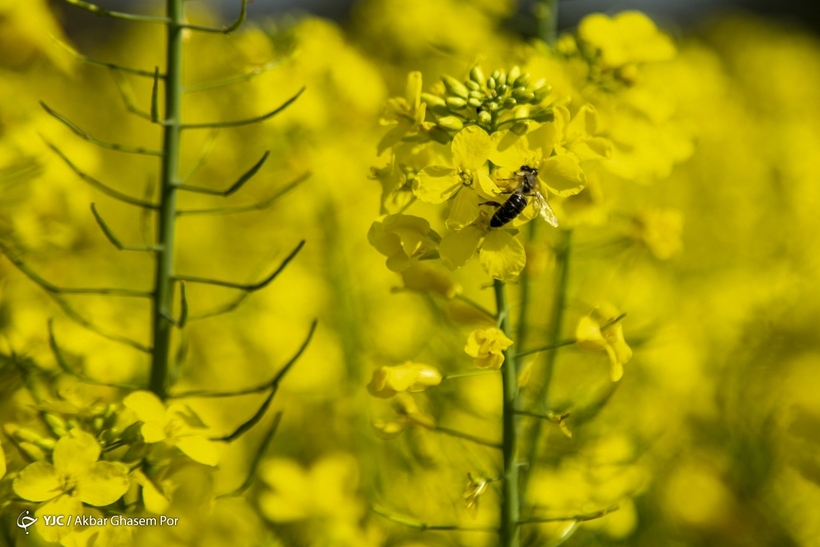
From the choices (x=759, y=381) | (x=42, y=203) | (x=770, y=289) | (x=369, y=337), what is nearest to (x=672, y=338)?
(x=759, y=381)

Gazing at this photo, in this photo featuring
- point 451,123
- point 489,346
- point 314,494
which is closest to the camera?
point 489,346

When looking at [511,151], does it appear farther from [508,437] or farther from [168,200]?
[168,200]

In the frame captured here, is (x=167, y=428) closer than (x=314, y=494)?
Yes

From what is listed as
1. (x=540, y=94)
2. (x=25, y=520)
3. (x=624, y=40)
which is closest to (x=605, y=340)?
(x=540, y=94)

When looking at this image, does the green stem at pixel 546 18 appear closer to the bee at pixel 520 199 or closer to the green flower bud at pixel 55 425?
the bee at pixel 520 199

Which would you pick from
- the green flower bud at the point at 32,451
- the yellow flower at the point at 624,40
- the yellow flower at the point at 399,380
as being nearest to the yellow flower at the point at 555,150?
the yellow flower at the point at 399,380
